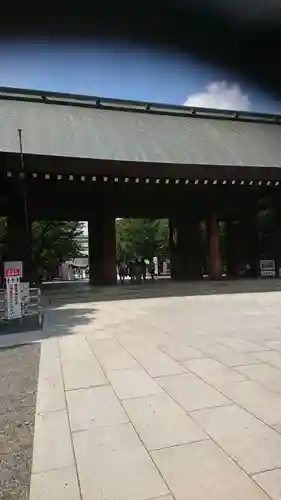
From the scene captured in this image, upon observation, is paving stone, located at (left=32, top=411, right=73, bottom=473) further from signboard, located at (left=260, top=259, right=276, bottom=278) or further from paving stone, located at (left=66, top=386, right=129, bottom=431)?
signboard, located at (left=260, top=259, right=276, bottom=278)

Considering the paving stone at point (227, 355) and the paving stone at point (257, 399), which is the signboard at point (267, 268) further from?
the paving stone at point (257, 399)

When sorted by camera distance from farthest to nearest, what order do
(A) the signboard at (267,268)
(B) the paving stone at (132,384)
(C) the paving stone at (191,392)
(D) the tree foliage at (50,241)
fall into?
(D) the tree foliage at (50,241) → (A) the signboard at (267,268) → (B) the paving stone at (132,384) → (C) the paving stone at (191,392)

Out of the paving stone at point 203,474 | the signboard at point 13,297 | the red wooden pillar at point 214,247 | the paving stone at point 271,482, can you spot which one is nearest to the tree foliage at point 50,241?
the red wooden pillar at point 214,247

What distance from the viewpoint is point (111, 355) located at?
18.3ft

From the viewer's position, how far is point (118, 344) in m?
6.30

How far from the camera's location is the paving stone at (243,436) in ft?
8.23

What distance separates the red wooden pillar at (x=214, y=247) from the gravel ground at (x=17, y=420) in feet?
45.6

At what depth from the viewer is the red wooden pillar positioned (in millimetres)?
18750

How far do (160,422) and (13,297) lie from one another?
6.38 m

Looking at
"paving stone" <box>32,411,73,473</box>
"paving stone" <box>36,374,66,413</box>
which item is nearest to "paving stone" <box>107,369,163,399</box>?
"paving stone" <box>36,374,66,413</box>

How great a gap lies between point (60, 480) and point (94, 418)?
0.93 m

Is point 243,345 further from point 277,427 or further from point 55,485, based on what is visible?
point 55,485

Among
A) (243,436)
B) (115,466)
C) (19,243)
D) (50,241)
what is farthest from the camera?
(50,241)

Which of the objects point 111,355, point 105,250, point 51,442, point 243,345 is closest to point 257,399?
point 51,442
